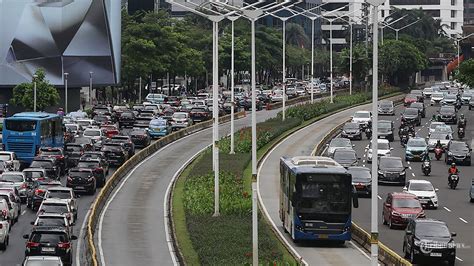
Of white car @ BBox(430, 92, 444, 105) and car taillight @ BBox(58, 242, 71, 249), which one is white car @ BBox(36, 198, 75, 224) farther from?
white car @ BBox(430, 92, 444, 105)

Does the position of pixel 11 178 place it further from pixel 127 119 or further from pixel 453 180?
pixel 127 119

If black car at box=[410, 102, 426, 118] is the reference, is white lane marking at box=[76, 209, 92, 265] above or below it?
below

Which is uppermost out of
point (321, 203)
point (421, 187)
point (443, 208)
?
point (321, 203)

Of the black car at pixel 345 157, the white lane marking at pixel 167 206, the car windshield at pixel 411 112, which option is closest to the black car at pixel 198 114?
the car windshield at pixel 411 112

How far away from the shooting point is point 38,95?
11775 centimetres

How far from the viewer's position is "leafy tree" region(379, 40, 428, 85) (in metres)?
157

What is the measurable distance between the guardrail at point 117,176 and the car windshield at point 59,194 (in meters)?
1.19

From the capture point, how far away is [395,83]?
16812 centimetres

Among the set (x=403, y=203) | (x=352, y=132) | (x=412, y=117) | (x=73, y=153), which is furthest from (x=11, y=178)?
(x=412, y=117)

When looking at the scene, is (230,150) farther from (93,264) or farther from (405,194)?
(93,264)

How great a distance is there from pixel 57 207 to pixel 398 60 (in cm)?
10927

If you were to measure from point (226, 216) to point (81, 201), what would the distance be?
1101 centimetres

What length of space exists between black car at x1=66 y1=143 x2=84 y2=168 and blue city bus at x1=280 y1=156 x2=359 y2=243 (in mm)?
28400

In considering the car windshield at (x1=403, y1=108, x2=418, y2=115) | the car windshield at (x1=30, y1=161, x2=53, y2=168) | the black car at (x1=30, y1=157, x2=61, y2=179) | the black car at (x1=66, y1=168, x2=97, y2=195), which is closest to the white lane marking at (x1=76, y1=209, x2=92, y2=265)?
the black car at (x1=66, y1=168, x2=97, y2=195)
